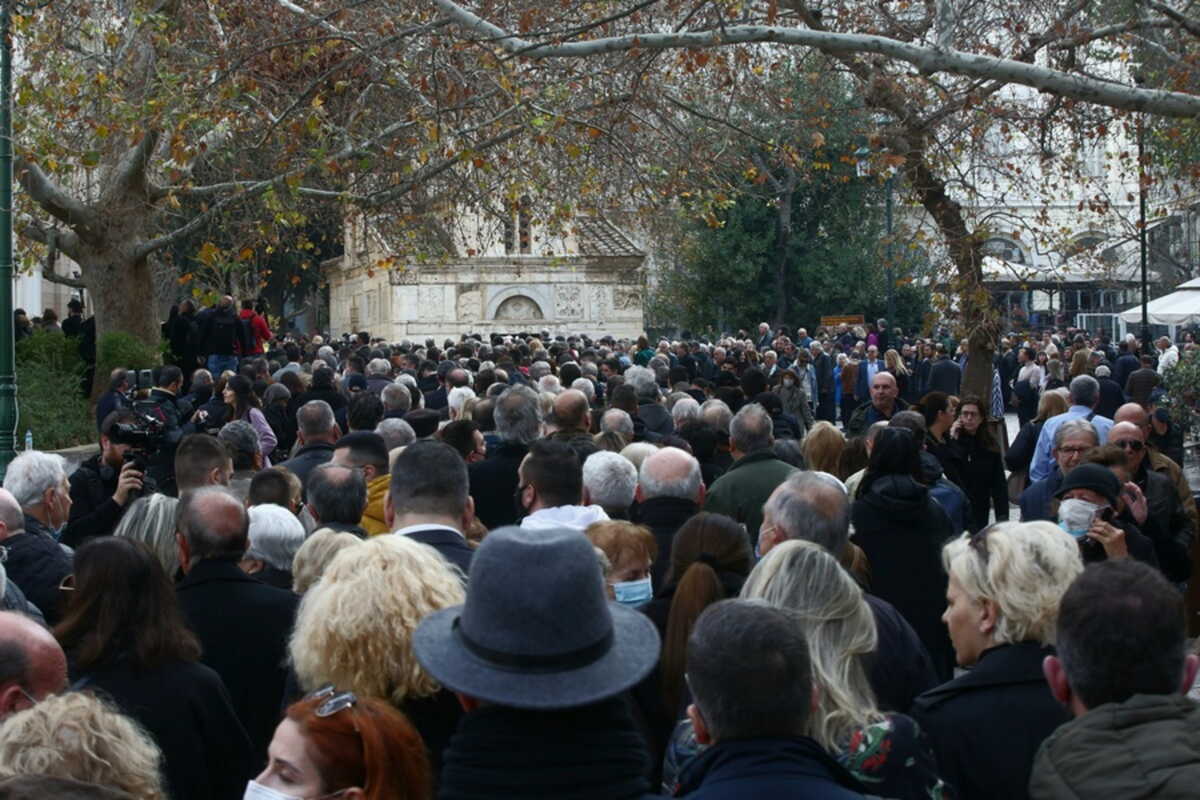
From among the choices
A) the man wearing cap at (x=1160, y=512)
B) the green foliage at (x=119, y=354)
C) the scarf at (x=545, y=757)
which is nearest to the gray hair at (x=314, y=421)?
the man wearing cap at (x=1160, y=512)

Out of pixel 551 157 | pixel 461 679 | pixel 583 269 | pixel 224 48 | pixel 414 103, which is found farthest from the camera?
pixel 583 269

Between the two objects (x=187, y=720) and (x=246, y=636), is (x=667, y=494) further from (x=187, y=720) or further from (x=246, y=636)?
(x=187, y=720)

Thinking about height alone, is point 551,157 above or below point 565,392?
above

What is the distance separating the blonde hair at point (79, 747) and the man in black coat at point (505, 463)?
5.79 meters

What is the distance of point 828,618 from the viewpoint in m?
4.05

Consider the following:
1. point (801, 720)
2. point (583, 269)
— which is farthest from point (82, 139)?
point (583, 269)

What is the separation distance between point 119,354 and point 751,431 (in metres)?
12.7

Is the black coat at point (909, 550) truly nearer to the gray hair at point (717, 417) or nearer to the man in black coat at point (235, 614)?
the man in black coat at point (235, 614)

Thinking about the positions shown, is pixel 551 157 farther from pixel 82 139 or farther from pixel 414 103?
pixel 82 139

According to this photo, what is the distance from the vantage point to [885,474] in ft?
23.3

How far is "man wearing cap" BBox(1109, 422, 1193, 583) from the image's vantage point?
7.59m

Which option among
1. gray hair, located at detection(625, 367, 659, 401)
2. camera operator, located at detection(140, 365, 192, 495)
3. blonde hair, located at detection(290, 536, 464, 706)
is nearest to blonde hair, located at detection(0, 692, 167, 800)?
blonde hair, located at detection(290, 536, 464, 706)

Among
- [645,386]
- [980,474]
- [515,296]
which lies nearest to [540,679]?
[980,474]

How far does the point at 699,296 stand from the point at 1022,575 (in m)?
44.3
